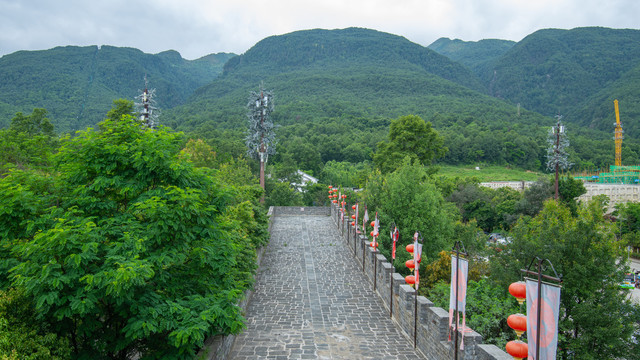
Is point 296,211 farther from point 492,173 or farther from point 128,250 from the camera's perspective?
point 492,173

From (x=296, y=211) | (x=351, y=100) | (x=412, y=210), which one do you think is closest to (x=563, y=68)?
(x=351, y=100)

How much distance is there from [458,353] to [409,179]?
59.6 ft

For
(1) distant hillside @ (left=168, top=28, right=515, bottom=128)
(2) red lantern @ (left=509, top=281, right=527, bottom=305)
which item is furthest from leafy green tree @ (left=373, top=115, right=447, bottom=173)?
(1) distant hillside @ (left=168, top=28, right=515, bottom=128)

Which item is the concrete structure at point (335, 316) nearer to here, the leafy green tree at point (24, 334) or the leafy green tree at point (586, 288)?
the leafy green tree at point (24, 334)

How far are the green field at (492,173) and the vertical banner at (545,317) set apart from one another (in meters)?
67.5

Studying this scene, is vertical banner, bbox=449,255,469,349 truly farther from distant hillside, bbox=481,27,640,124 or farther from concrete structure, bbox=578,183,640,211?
distant hillside, bbox=481,27,640,124

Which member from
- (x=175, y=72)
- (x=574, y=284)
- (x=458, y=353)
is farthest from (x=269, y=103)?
(x=175, y=72)

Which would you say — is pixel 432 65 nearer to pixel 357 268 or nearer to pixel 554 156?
pixel 554 156

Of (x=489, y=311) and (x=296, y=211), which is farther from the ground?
(x=296, y=211)

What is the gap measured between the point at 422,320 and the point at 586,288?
6.41 m

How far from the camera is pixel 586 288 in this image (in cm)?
1312

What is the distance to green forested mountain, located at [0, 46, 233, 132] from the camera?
72.6m

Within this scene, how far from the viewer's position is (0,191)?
23.6 ft

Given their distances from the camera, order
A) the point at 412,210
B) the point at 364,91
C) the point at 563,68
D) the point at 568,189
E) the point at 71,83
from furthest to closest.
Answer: the point at 563,68, the point at 364,91, the point at 71,83, the point at 568,189, the point at 412,210
